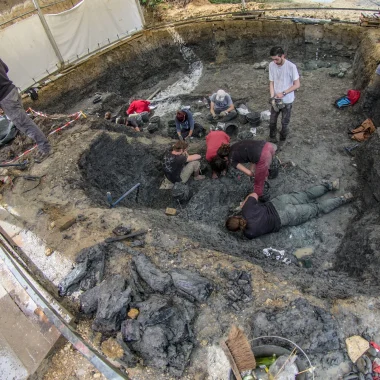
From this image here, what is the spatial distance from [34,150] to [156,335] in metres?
4.59

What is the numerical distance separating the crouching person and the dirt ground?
0.28 meters

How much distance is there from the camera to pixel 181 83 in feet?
31.6

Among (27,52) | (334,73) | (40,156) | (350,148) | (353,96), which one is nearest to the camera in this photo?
(40,156)

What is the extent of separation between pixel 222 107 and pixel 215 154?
7.27 feet

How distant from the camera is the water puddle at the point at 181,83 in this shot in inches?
334

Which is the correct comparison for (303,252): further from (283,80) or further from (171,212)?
(283,80)

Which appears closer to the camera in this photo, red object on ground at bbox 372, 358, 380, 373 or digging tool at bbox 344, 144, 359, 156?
red object on ground at bbox 372, 358, 380, 373

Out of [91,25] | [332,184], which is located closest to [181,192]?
[332,184]

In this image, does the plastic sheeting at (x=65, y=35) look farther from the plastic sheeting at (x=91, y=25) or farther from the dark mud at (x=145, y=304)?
the dark mud at (x=145, y=304)

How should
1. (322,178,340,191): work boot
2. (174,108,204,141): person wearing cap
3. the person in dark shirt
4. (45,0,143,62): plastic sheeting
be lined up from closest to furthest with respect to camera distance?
1. the person in dark shirt
2. (322,178,340,191): work boot
3. (174,108,204,141): person wearing cap
4. (45,0,143,62): plastic sheeting

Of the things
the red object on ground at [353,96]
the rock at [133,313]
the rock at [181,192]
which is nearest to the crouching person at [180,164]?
the rock at [181,192]

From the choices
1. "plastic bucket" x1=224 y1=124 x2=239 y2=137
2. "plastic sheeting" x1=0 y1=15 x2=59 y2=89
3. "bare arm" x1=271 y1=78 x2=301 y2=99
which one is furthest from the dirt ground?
"plastic sheeting" x1=0 y1=15 x2=59 y2=89

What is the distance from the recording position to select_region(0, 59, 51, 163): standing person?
15.7 ft

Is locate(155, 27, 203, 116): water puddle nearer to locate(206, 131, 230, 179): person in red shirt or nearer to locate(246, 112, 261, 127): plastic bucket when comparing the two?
locate(246, 112, 261, 127): plastic bucket
